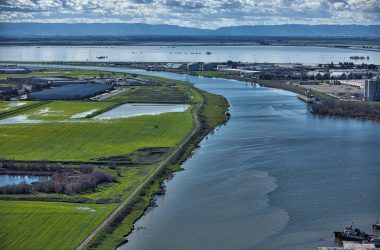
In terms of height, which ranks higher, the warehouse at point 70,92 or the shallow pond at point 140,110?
the warehouse at point 70,92

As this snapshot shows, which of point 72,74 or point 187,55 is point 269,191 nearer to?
point 72,74

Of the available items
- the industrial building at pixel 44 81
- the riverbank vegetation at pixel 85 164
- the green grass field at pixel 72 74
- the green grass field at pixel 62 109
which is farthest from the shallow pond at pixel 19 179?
the green grass field at pixel 72 74

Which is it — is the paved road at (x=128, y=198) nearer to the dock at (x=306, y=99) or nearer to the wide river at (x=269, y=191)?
the wide river at (x=269, y=191)

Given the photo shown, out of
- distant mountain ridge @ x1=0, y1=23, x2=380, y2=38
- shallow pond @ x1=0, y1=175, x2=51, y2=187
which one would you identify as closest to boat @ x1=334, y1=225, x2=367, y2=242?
shallow pond @ x1=0, y1=175, x2=51, y2=187

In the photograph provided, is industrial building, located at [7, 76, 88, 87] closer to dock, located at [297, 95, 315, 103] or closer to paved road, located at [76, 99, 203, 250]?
dock, located at [297, 95, 315, 103]

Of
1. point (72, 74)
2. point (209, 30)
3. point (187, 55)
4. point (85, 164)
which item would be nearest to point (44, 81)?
point (72, 74)

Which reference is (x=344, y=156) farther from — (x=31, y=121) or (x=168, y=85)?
Answer: (x=168, y=85)
